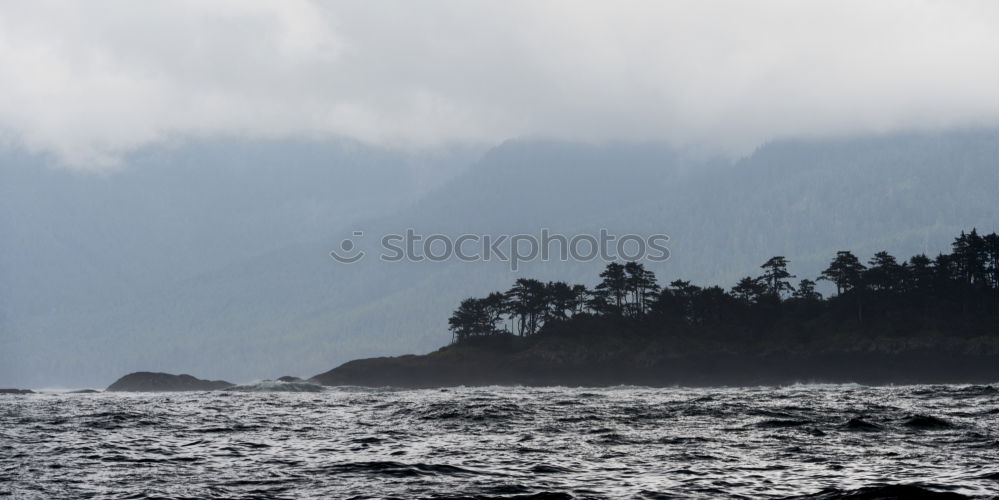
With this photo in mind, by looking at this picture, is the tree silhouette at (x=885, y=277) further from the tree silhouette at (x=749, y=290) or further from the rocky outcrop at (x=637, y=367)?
the rocky outcrop at (x=637, y=367)

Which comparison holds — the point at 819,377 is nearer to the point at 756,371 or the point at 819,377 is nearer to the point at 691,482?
the point at 756,371

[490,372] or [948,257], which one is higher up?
[948,257]

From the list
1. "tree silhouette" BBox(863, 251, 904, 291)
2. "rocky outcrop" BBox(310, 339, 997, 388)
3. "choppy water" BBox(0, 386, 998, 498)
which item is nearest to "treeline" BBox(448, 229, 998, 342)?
"tree silhouette" BBox(863, 251, 904, 291)

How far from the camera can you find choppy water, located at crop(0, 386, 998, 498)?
21.1 metres

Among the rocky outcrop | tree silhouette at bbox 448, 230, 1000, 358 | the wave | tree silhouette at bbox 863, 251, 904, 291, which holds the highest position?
tree silhouette at bbox 863, 251, 904, 291

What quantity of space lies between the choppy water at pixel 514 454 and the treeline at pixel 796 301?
115 metres

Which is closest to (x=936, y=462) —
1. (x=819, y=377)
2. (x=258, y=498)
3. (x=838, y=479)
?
(x=838, y=479)

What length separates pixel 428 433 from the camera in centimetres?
3450


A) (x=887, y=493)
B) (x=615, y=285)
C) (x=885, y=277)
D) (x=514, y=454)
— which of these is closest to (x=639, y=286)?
(x=615, y=285)

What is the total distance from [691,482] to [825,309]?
5777 inches

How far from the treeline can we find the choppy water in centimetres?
11539

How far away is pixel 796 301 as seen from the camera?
546ft

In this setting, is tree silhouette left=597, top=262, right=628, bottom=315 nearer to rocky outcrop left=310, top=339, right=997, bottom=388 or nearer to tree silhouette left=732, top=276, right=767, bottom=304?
tree silhouette left=732, top=276, right=767, bottom=304

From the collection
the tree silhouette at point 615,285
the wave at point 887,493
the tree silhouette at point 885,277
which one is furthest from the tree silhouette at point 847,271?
the wave at point 887,493
